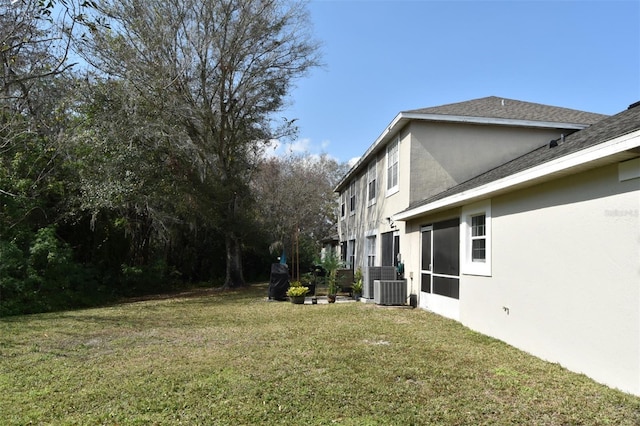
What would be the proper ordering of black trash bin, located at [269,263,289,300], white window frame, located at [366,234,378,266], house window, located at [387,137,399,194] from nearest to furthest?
house window, located at [387,137,399,194] → black trash bin, located at [269,263,289,300] → white window frame, located at [366,234,378,266]

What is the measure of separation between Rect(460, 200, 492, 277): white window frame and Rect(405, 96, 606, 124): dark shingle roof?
11.6 ft

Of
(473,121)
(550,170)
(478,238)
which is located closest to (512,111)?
(473,121)

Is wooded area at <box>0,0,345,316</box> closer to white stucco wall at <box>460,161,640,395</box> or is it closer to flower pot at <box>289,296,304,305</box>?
flower pot at <box>289,296,304,305</box>

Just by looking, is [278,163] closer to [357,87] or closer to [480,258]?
[357,87]

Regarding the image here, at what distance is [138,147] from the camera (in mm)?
13992

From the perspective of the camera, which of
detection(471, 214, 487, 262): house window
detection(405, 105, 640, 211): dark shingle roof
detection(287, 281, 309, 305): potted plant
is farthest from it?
detection(287, 281, 309, 305): potted plant

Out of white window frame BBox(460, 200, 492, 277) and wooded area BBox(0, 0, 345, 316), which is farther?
wooded area BBox(0, 0, 345, 316)

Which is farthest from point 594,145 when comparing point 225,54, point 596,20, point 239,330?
point 225,54

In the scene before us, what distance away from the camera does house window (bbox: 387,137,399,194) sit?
1238cm

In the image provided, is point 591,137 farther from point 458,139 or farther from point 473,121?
point 458,139

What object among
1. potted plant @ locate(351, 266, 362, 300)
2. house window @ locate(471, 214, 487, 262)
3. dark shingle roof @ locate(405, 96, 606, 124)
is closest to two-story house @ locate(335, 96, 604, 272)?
dark shingle roof @ locate(405, 96, 606, 124)

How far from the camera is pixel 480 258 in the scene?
801cm

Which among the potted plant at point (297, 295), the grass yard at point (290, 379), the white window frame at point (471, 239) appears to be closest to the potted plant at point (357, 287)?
the potted plant at point (297, 295)

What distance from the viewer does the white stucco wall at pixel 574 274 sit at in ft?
14.4
